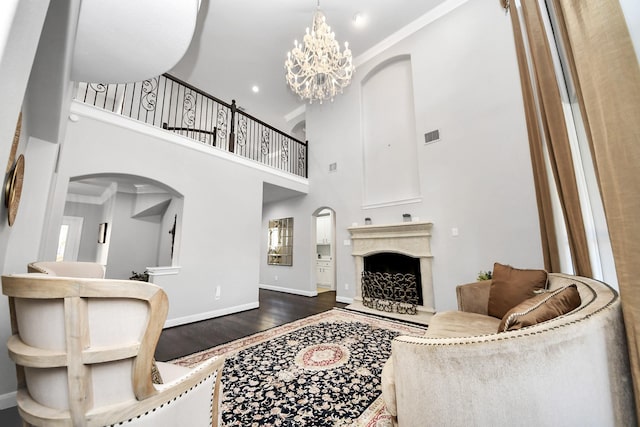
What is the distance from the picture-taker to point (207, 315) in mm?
3820

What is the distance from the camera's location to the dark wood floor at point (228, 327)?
259 cm

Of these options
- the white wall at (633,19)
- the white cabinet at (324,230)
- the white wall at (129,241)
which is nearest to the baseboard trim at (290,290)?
the white cabinet at (324,230)

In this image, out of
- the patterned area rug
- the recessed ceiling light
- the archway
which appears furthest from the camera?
the archway

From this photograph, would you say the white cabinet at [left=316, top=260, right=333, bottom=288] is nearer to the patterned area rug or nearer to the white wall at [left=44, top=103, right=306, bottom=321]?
the white wall at [left=44, top=103, right=306, bottom=321]

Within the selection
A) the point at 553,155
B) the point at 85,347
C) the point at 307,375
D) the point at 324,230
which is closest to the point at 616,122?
the point at 553,155

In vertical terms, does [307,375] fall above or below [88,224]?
below

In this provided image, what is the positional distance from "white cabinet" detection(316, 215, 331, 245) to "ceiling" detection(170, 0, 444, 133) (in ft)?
13.3

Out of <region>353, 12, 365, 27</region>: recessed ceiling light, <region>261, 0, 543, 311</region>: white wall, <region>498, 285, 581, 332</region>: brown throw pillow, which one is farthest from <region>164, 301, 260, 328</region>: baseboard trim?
<region>353, 12, 365, 27</region>: recessed ceiling light

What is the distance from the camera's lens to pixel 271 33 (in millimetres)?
4926

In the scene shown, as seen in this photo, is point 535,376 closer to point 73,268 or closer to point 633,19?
point 633,19

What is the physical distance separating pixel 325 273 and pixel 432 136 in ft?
15.9

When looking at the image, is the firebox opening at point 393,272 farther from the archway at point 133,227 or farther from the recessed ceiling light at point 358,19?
the recessed ceiling light at point 358,19

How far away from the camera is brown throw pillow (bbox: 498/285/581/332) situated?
0.98 meters

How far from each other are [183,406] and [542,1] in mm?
4041
